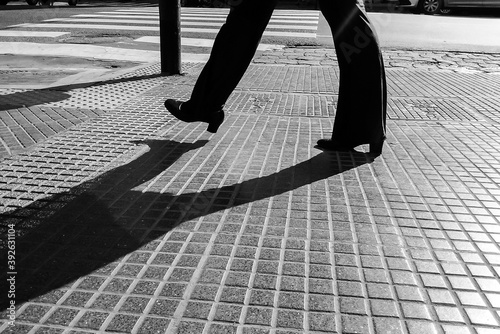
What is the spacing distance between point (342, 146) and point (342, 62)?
0.55 metres

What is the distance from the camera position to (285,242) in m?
2.24

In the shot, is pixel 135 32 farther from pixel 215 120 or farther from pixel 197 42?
pixel 215 120

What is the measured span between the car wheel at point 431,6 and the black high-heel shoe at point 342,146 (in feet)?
47.3

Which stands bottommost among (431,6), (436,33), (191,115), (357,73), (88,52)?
(88,52)

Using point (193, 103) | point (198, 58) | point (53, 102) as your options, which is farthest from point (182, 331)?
point (198, 58)

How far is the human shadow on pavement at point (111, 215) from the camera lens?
2.01 m

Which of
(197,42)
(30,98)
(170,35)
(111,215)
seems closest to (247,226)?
(111,215)

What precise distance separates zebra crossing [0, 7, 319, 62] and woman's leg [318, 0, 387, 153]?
454cm

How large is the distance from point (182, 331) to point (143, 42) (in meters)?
8.20

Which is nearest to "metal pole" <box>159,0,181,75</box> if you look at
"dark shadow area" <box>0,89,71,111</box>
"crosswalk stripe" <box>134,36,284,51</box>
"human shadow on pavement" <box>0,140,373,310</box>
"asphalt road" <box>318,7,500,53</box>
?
"dark shadow area" <box>0,89,71,111</box>

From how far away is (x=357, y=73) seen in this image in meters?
3.29

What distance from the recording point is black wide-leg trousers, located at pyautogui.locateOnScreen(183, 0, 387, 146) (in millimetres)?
3201

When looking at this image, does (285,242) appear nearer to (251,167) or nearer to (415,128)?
(251,167)

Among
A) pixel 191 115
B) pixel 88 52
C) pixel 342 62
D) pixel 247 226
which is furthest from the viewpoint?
pixel 88 52
